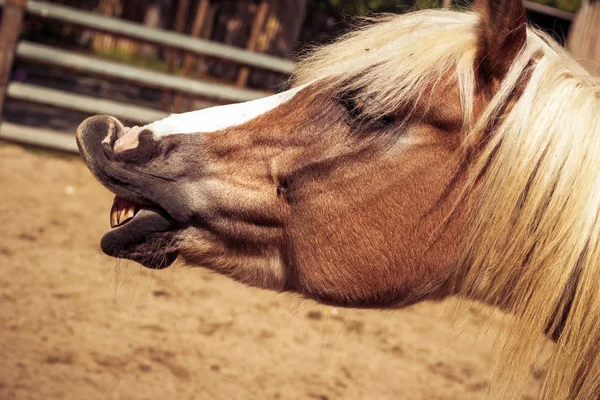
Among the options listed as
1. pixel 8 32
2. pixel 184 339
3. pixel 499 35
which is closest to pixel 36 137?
pixel 8 32

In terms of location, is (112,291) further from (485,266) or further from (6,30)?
(6,30)

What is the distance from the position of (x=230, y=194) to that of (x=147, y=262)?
1.08ft

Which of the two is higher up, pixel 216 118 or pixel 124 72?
pixel 216 118

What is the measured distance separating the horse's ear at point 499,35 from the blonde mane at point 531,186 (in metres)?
0.03

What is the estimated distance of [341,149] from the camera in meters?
1.95

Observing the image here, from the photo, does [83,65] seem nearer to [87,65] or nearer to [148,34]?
[87,65]

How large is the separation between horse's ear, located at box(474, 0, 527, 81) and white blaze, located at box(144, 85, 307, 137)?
0.54 metres

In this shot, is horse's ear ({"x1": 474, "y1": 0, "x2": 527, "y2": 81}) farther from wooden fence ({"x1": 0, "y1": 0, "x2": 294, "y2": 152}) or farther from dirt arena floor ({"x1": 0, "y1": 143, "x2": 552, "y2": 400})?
wooden fence ({"x1": 0, "y1": 0, "x2": 294, "y2": 152})

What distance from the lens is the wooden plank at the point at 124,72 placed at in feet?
22.6

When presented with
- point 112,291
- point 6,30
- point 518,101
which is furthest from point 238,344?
point 6,30

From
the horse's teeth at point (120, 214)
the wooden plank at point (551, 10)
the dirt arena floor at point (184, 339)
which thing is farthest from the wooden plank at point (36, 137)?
the wooden plank at point (551, 10)

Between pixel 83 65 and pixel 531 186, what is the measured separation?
6136 mm

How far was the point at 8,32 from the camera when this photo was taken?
21.7 ft

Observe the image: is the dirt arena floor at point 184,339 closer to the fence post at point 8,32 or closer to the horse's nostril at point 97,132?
the horse's nostril at point 97,132
